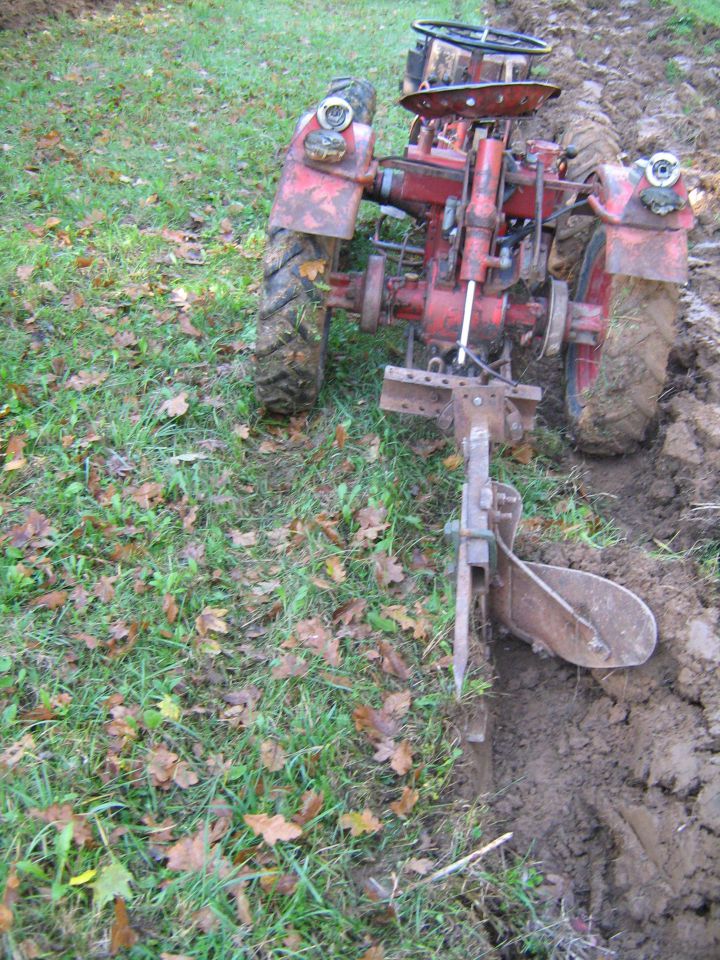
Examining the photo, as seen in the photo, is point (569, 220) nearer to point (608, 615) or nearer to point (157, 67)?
point (608, 615)

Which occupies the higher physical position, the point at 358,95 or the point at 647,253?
the point at 358,95

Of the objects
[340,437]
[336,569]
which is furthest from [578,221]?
[336,569]

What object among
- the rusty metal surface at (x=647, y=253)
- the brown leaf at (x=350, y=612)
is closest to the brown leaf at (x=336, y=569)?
the brown leaf at (x=350, y=612)

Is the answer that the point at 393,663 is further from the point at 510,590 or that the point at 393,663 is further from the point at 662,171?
the point at 662,171

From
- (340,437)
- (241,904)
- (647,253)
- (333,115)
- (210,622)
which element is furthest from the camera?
(340,437)

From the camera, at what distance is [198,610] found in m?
3.49

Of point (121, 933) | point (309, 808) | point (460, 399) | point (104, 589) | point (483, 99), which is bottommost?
point (121, 933)

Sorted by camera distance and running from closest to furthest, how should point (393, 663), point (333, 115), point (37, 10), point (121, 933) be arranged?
1. point (121, 933)
2. point (393, 663)
3. point (333, 115)
4. point (37, 10)

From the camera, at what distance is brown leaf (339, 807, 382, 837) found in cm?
274

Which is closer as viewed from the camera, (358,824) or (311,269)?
(358,824)

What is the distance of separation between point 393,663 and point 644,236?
7.49 ft

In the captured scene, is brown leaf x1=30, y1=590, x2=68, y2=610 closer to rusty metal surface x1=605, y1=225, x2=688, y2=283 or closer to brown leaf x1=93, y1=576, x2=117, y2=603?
brown leaf x1=93, y1=576, x2=117, y2=603

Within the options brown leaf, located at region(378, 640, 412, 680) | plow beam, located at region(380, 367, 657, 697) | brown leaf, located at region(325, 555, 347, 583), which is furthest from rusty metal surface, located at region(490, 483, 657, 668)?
brown leaf, located at region(325, 555, 347, 583)

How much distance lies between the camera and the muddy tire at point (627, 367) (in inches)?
154
